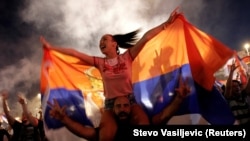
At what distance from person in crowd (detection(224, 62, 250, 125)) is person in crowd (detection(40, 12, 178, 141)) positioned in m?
1.82

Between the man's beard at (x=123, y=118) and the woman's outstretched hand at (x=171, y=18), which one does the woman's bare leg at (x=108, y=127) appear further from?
the woman's outstretched hand at (x=171, y=18)

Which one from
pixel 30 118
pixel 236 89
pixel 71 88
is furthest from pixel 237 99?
pixel 30 118

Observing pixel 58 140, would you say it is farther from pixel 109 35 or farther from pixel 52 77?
pixel 109 35

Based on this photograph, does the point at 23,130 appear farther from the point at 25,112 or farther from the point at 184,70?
the point at 184,70

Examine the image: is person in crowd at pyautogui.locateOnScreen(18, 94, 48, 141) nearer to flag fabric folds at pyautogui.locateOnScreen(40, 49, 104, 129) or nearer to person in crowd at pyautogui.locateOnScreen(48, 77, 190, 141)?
flag fabric folds at pyautogui.locateOnScreen(40, 49, 104, 129)

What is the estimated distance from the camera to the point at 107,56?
16.6ft

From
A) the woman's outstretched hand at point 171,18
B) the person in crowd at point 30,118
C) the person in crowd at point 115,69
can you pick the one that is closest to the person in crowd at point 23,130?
the person in crowd at point 30,118

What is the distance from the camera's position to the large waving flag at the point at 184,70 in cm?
519

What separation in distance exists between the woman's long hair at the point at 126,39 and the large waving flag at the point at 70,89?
2.39ft

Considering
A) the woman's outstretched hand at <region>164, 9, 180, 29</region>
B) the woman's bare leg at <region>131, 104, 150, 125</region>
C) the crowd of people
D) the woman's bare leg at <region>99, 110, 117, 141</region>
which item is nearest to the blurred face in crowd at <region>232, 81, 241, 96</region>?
the crowd of people

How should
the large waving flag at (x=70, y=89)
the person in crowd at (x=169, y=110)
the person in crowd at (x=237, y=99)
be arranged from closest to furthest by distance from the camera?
the person in crowd at (x=169, y=110)
the large waving flag at (x=70, y=89)
the person in crowd at (x=237, y=99)

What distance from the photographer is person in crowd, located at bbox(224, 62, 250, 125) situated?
5.93m

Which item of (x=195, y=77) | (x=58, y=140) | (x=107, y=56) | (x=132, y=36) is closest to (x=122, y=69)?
(x=107, y=56)

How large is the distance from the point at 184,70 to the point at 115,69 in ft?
4.10
